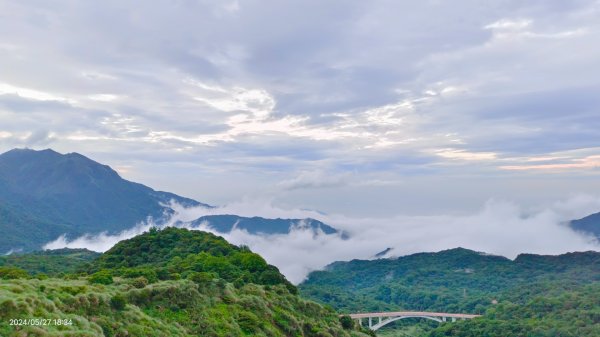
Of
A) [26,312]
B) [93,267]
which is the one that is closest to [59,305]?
[26,312]

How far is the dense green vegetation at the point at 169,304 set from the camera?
873 inches

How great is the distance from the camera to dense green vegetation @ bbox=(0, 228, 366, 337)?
22172 millimetres

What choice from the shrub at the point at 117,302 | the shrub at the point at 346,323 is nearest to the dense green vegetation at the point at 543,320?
the shrub at the point at 346,323

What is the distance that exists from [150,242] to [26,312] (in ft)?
194

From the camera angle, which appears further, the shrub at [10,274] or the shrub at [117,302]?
the shrub at [10,274]

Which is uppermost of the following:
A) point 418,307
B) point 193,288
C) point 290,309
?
point 193,288

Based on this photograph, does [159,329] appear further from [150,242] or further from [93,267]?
[150,242]

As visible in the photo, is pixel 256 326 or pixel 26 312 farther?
pixel 256 326

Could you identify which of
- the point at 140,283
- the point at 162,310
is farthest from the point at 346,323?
the point at 162,310

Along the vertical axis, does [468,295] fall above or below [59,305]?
below

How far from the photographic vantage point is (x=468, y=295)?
188 m

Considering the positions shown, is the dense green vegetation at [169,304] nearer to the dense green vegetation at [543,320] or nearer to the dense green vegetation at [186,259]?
the dense green vegetation at [186,259]

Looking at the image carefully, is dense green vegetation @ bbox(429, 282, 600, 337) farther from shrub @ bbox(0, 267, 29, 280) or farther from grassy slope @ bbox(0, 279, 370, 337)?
shrub @ bbox(0, 267, 29, 280)

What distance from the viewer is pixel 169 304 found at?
109 ft
